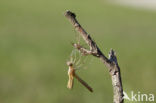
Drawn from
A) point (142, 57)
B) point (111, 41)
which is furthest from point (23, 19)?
point (142, 57)

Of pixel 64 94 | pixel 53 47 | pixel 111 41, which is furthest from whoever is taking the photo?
pixel 111 41

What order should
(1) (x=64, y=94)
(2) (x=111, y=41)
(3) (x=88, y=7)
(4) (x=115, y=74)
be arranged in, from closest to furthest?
(4) (x=115, y=74) → (1) (x=64, y=94) → (2) (x=111, y=41) → (3) (x=88, y=7)

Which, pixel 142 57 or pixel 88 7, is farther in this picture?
pixel 88 7

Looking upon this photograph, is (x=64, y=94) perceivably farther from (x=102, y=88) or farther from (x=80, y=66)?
(x=80, y=66)

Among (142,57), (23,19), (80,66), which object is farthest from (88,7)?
(80,66)

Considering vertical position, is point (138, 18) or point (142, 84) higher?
point (138, 18)

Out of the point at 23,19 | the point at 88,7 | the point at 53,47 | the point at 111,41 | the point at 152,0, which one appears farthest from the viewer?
the point at 152,0

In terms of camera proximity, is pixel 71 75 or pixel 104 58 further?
pixel 71 75

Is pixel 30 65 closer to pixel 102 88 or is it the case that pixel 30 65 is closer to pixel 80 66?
pixel 102 88

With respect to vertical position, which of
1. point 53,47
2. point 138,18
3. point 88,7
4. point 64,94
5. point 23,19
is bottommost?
point 64,94
